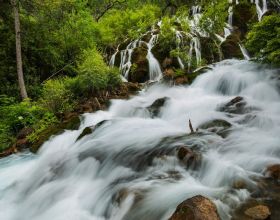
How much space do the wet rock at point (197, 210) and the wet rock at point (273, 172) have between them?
1819 mm

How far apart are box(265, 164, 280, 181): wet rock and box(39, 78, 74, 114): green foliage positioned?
27.9ft

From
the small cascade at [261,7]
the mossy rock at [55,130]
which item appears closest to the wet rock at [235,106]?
the mossy rock at [55,130]

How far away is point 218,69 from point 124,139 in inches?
268

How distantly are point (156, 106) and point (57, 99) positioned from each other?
13.9 feet

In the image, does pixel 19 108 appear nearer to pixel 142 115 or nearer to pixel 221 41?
pixel 142 115

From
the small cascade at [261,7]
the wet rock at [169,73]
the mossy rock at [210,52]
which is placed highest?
the small cascade at [261,7]

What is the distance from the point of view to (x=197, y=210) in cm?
409

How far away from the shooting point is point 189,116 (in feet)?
32.9

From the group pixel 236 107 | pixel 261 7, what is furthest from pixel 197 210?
pixel 261 7

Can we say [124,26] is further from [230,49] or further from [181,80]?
[181,80]

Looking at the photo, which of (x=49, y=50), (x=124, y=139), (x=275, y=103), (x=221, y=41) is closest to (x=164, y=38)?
(x=221, y=41)

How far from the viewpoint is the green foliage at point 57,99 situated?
12773 mm

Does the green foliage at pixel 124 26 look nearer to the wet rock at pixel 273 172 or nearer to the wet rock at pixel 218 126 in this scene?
the wet rock at pixel 218 126

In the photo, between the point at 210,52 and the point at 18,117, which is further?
the point at 210,52
